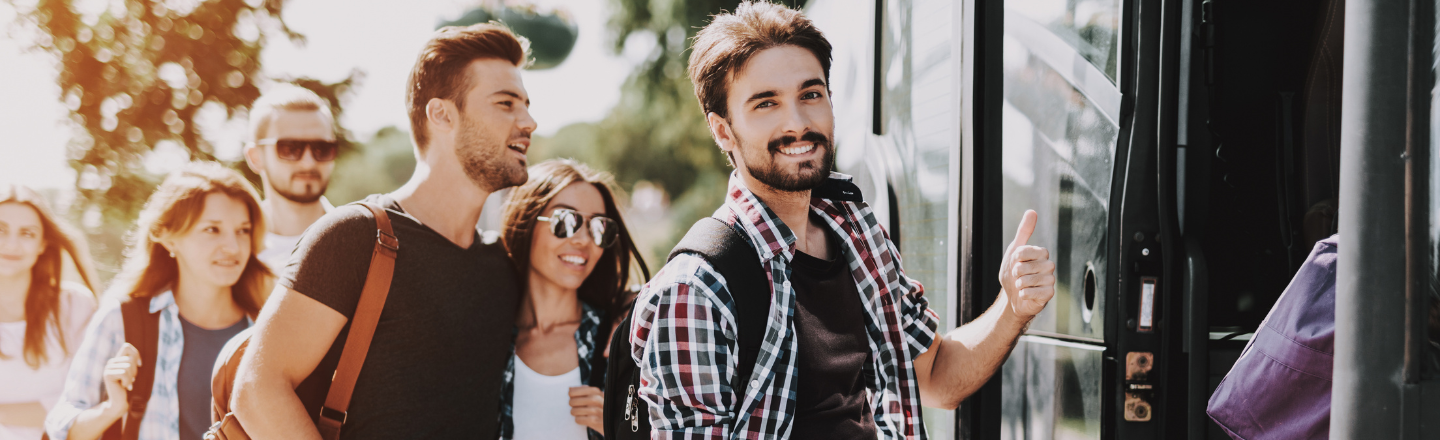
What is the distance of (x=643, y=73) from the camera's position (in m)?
11.4

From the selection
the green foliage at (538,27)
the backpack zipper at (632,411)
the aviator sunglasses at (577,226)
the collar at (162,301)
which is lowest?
the backpack zipper at (632,411)

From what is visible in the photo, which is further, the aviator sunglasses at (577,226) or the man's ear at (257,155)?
the man's ear at (257,155)

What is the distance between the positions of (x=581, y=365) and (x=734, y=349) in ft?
3.81

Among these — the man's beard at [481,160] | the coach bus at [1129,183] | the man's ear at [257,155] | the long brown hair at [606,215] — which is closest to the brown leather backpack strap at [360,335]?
the man's beard at [481,160]

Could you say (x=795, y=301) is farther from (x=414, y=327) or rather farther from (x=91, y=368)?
(x=91, y=368)

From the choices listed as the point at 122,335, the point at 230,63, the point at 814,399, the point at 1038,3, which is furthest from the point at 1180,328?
the point at 230,63

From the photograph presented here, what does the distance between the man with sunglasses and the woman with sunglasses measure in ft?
4.04

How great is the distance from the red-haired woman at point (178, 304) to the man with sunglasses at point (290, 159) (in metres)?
0.35

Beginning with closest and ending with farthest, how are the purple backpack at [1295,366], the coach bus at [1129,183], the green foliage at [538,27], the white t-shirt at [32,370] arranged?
the purple backpack at [1295,366] < the coach bus at [1129,183] < the white t-shirt at [32,370] < the green foliage at [538,27]

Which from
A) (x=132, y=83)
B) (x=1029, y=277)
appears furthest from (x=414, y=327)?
(x=132, y=83)

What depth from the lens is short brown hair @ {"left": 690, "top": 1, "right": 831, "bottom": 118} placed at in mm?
1719

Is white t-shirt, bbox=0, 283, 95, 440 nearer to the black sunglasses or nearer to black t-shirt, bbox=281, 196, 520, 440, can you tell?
the black sunglasses

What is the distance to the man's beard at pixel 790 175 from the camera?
65.6 inches

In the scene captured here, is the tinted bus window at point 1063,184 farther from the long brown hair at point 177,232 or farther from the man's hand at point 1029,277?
the long brown hair at point 177,232
